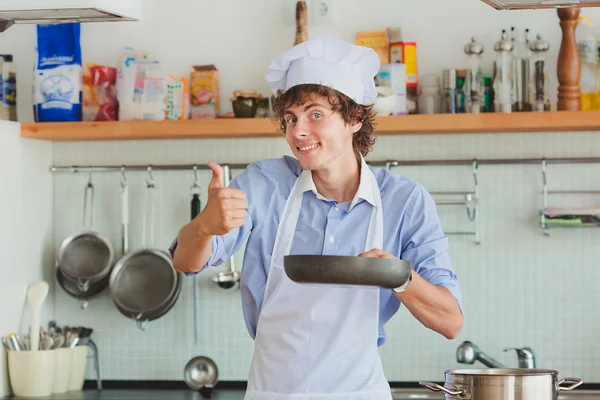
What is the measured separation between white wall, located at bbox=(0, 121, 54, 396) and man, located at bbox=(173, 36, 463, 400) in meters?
1.45

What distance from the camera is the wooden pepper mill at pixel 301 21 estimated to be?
119 inches

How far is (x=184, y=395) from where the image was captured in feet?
Answer: 10.1

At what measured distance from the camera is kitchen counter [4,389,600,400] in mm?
2916

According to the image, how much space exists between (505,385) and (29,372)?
1811 mm

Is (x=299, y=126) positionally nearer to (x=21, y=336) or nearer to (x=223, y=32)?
(x=223, y=32)

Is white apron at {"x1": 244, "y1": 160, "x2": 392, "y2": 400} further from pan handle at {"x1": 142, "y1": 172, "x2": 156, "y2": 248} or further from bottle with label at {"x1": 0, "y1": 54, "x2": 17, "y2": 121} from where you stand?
bottle with label at {"x1": 0, "y1": 54, "x2": 17, "y2": 121}

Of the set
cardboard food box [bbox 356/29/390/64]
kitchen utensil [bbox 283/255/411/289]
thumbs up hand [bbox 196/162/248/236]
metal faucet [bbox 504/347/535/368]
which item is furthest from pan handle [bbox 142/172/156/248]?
kitchen utensil [bbox 283/255/411/289]

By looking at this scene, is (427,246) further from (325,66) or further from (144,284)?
(144,284)

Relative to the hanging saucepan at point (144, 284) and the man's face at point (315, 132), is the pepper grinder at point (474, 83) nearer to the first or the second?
the hanging saucepan at point (144, 284)

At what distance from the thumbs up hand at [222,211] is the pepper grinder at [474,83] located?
1509 millimetres

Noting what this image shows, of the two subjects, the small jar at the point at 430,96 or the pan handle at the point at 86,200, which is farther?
the pan handle at the point at 86,200

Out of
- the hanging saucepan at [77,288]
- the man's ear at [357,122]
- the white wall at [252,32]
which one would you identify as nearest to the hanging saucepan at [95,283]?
the hanging saucepan at [77,288]

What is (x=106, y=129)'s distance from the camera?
308 centimetres

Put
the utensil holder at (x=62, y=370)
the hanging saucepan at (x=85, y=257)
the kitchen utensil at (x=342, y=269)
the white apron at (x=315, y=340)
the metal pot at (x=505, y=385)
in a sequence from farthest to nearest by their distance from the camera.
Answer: the hanging saucepan at (x=85, y=257) → the utensil holder at (x=62, y=370) → the white apron at (x=315, y=340) → the metal pot at (x=505, y=385) → the kitchen utensil at (x=342, y=269)
